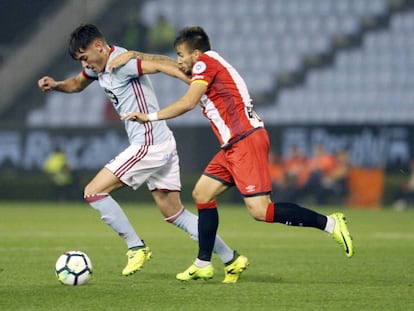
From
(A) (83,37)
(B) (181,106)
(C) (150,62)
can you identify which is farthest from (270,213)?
(A) (83,37)

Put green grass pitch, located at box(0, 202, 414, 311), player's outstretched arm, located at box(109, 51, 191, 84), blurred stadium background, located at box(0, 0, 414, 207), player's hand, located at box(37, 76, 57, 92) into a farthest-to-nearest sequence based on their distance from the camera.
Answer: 1. blurred stadium background, located at box(0, 0, 414, 207)
2. player's hand, located at box(37, 76, 57, 92)
3. player's outstretched arm, located at box(109, 51, 191, 84)
4. green grass pitch, located at box(0, 202, 414, 311)

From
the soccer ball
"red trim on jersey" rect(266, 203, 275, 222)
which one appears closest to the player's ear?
the soccer ball

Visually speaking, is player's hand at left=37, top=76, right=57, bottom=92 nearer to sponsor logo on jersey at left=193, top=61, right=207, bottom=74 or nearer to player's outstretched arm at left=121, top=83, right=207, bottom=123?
player's outstretched arm at left=121, top=83, right=207, bottom=123

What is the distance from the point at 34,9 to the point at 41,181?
4.91 meters

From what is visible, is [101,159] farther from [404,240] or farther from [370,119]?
[404,240]

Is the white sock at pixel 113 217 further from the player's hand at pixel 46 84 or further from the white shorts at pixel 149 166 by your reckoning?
the player's hand at pixel 46 84

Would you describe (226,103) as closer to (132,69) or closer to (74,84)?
(132,69)

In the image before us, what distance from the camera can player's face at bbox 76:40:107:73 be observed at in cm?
860

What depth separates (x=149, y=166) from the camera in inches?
343

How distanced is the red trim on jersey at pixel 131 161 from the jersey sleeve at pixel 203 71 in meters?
1.03

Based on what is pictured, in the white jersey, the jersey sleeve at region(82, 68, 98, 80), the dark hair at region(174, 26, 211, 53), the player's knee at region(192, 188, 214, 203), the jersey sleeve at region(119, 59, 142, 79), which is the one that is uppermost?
the dark hair at region(174, 26, 211, 53)

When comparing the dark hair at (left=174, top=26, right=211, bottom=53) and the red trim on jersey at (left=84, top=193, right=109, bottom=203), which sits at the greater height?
the dark hair at (left=174, top=26, right=211, bottom=53)

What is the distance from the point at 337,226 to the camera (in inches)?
313

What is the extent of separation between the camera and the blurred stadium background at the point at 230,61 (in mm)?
22547
